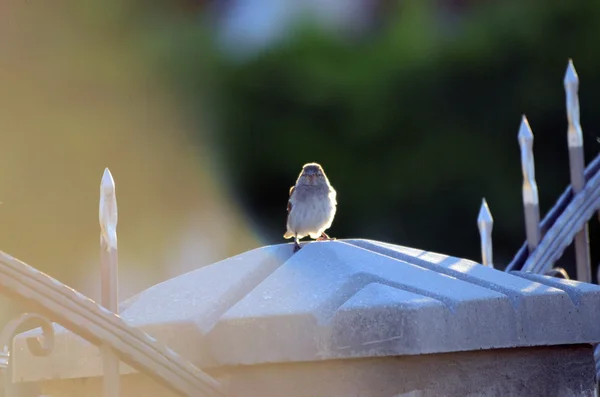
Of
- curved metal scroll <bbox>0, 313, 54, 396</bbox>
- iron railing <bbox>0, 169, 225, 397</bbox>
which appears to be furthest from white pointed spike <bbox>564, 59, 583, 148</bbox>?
curved metal scroll <bbox>0, 313, 54, 396</bbox>

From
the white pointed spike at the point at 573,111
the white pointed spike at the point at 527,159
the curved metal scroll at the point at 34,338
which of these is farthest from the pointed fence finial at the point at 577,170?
the curved metal scroll at the point at 34,338

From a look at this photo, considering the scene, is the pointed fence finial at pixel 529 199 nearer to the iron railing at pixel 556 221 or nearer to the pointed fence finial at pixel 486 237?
the iron railing at pixel 556 221

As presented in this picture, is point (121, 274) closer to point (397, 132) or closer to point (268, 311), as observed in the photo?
point (397, 132)

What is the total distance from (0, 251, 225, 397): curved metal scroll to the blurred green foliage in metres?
6.92

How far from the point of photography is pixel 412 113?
10.1 meters

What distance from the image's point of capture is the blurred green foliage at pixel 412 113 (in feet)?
30.8

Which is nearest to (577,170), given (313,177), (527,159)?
(527,159)

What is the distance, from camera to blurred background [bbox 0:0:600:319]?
8.52 metres

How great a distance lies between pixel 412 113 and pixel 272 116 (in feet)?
3.97

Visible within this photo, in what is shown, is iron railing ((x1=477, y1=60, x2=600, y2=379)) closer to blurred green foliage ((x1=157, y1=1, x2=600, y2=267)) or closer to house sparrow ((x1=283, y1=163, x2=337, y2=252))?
house sparrow ((x1=283, y1=163, x2=337, y2=252))

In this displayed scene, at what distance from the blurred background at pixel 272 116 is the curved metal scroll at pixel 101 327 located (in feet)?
19.2

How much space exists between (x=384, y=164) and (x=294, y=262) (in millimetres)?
7515

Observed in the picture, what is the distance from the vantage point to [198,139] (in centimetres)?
977

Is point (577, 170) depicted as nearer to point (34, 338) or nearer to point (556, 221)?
point (556, 221)
